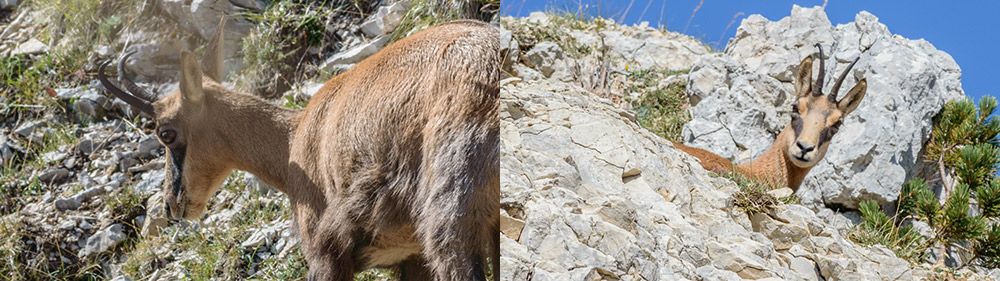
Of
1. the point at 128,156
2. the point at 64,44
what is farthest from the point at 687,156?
the point at 64,44

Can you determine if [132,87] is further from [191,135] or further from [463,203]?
[463,203]

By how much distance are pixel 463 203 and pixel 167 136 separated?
1.47m

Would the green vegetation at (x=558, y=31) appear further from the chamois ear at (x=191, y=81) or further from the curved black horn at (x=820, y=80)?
the chamois ear at (x=191, y=81)

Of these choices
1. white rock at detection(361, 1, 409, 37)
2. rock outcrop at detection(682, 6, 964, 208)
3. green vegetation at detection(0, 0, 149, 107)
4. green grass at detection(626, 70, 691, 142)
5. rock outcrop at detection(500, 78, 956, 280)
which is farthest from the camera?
green vegetation at detection(0, 0, 149, 107)

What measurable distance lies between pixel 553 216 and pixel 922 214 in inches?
41.3

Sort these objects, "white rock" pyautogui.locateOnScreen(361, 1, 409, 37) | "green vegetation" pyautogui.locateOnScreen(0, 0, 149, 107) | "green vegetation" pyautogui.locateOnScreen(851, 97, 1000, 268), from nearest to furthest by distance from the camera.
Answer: "green vegetation" pyautogui.locateOnScreen(851, 97, 1000, 268), "white rock" pyautogui.locateOnScreen(361, 1, 409, 37), "green vegetation" pyautogui.locateOnScreen(0, 0, 149, 107)

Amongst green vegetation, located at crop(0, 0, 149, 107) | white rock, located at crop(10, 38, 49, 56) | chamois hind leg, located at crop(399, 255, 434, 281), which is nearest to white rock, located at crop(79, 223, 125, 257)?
green vegetation, located at crop(0, 0, 149, 107)

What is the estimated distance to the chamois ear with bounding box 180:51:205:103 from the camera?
2756 millimetres

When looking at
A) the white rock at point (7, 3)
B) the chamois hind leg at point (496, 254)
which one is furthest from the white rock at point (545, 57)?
the white rock at point (7, 3)

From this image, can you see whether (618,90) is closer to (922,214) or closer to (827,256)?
(827,256)

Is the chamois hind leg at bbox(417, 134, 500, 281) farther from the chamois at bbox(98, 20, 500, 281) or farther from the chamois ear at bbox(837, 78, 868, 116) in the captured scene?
the chamois ear at bbox(837, 78, 868, 116)

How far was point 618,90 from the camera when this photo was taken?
2332mm

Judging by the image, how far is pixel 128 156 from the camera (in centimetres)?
305

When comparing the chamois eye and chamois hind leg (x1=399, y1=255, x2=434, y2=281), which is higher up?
the chamois eye
